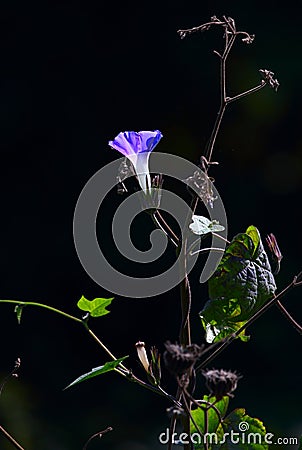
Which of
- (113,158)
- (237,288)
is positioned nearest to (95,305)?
(237,288)

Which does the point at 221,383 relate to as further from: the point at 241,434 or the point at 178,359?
the point at 241,434

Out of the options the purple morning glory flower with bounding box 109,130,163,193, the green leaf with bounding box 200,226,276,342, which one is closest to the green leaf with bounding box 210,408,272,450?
the green leaf with bounding box 200,226,276,342

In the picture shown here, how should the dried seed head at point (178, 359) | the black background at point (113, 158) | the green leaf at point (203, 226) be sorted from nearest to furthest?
the dried seed head at point (178, 359) → the green leaf at point (203, 226) → the black background at point (113, 158)

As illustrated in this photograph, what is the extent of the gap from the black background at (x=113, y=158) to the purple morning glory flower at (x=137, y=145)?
1.31 m

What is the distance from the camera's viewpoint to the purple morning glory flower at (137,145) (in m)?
0.63

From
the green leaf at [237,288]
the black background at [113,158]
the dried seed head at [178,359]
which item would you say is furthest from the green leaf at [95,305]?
the black background at [113,158]

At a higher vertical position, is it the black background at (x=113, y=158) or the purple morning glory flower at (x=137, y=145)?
the purple morning glory flower at (x=137, y=145)

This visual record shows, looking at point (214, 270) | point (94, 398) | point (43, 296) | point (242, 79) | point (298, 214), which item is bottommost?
point (94, 398)

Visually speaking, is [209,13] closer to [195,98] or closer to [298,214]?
[195,98]

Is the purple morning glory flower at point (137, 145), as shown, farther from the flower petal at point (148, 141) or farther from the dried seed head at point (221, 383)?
the dried seed head at point (221, 383)

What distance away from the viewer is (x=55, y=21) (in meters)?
2.11

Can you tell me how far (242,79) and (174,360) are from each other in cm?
152

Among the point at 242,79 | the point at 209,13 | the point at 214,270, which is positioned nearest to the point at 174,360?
the point at 214,270

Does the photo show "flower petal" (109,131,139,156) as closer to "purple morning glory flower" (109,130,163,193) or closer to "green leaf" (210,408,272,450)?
"purple morning glory flower" (109,130,163,193)
